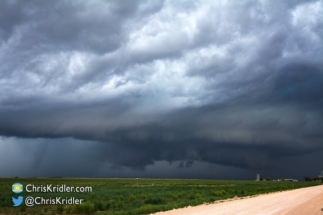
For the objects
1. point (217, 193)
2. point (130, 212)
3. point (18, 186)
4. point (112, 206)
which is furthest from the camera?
point (217, 193)

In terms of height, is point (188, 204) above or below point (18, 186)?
below

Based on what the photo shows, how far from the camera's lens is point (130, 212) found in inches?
1209

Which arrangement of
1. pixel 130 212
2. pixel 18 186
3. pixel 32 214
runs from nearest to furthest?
pixel 130 212 → pixel 32 214 → pixel 18 186

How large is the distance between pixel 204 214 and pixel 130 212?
20.9 feet

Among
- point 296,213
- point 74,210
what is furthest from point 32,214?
point 296,213

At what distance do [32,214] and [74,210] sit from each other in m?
3.80

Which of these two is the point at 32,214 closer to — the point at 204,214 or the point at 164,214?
the point at 164,214

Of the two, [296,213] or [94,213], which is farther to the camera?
[94,213]

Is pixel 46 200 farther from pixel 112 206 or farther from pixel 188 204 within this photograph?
pixel 188 204

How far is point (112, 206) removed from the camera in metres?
39.1

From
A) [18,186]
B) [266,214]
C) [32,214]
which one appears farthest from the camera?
[18,186]

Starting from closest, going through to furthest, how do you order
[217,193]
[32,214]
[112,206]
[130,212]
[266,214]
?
[266,214] → [130,212] → [32,214] → [112,206] → [217,193]

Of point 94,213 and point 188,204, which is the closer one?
point 94,213

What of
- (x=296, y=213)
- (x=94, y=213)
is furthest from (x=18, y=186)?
(x=296, y=213)
